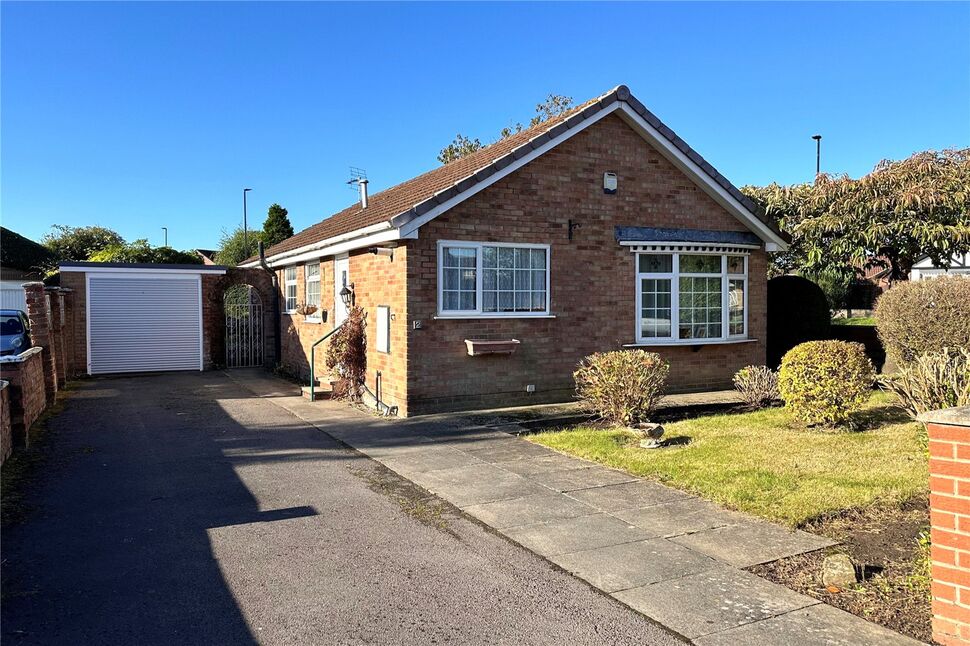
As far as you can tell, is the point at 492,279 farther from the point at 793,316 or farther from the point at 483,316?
the point at 793,316

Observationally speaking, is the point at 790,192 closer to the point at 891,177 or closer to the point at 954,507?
the point at 891,177

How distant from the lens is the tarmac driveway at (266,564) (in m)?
4.05

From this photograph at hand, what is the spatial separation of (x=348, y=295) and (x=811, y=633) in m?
10.5

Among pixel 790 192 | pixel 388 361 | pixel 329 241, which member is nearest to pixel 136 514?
pixel 388 361

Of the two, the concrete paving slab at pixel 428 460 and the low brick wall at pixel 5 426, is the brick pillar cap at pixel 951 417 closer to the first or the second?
the concrete paving slab at pixel 428 460

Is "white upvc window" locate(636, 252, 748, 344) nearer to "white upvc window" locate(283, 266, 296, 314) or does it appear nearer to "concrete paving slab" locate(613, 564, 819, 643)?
"concrete paving slab" locate(613, 564, 819, 643)

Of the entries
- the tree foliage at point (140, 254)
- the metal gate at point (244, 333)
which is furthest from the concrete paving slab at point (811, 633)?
the tree foliage at point (140, 254)

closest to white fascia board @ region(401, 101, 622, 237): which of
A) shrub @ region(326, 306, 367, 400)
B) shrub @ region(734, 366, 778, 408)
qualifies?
shrub @ region(326, 306, 367, 400)

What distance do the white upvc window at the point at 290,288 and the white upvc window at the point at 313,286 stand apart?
55.2 inches

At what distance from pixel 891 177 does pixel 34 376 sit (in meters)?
15.8

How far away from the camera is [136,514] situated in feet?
20.5

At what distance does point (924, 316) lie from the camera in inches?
459

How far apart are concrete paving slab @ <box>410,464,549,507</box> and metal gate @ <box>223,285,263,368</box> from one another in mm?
13473

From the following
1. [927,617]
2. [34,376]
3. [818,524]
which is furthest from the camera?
[34,376]
